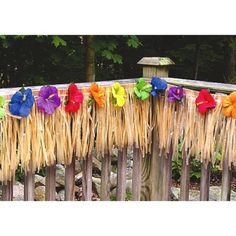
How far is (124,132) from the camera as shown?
271 centimetres

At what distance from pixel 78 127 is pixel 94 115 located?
0.11 metres

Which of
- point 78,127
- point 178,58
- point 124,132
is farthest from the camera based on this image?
point 178,58

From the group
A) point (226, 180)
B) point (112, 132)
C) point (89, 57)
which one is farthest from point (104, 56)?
point (226, 180)

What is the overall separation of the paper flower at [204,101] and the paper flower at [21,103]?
80 centimetres

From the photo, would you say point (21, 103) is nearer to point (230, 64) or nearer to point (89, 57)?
point (89, 57)

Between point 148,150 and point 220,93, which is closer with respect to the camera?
point 220,93

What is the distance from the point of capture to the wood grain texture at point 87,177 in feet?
8.66

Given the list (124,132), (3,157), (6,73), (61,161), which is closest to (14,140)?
(3,157)

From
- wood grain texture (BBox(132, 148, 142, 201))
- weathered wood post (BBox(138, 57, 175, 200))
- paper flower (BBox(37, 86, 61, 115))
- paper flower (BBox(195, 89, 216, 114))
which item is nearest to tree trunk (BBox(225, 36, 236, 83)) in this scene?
weathered wood post (BBox(138, 57, 175, 200))

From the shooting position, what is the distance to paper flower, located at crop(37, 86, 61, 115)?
2357 mm

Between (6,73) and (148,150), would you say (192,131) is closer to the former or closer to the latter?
(148,150)

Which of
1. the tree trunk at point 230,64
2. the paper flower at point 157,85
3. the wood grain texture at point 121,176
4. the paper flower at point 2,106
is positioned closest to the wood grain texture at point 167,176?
the wood grain texture at point 121,176

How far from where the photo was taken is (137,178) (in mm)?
2918

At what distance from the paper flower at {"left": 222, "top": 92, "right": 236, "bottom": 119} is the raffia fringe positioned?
0.04m
